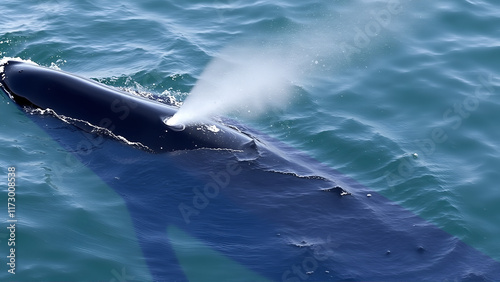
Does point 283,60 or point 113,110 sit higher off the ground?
point 283,60

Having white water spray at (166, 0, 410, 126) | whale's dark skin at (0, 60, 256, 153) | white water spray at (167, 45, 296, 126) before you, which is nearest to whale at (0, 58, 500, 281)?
whale's dark skin at (0, 60, 256, 153)

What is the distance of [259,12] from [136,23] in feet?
16.5

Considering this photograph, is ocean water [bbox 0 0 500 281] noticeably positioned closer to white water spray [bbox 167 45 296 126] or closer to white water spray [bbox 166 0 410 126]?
white water spray [bbox 166 0 410 126]

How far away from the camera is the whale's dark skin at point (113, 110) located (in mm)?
17672

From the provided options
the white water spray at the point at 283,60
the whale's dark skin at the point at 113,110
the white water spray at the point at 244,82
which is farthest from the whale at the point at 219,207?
the white water spray at the point at 283,60

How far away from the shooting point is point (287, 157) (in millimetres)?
18594

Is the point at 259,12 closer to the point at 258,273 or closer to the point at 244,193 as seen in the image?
the point at 244,193

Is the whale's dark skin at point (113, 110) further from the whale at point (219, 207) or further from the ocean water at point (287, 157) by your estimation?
the ocean water at point (287, 157)

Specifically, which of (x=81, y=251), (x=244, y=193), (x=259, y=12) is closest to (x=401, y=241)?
(x=244, y=193)

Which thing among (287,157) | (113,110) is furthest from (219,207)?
(113,110)

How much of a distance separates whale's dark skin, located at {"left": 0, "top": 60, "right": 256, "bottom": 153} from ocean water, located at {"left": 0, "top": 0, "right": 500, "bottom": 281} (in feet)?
1.26

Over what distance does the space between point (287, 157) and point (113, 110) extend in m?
4.69

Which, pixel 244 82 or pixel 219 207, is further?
pixel 244 82

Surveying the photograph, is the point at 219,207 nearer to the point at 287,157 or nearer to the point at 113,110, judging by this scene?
the point at 287,157
